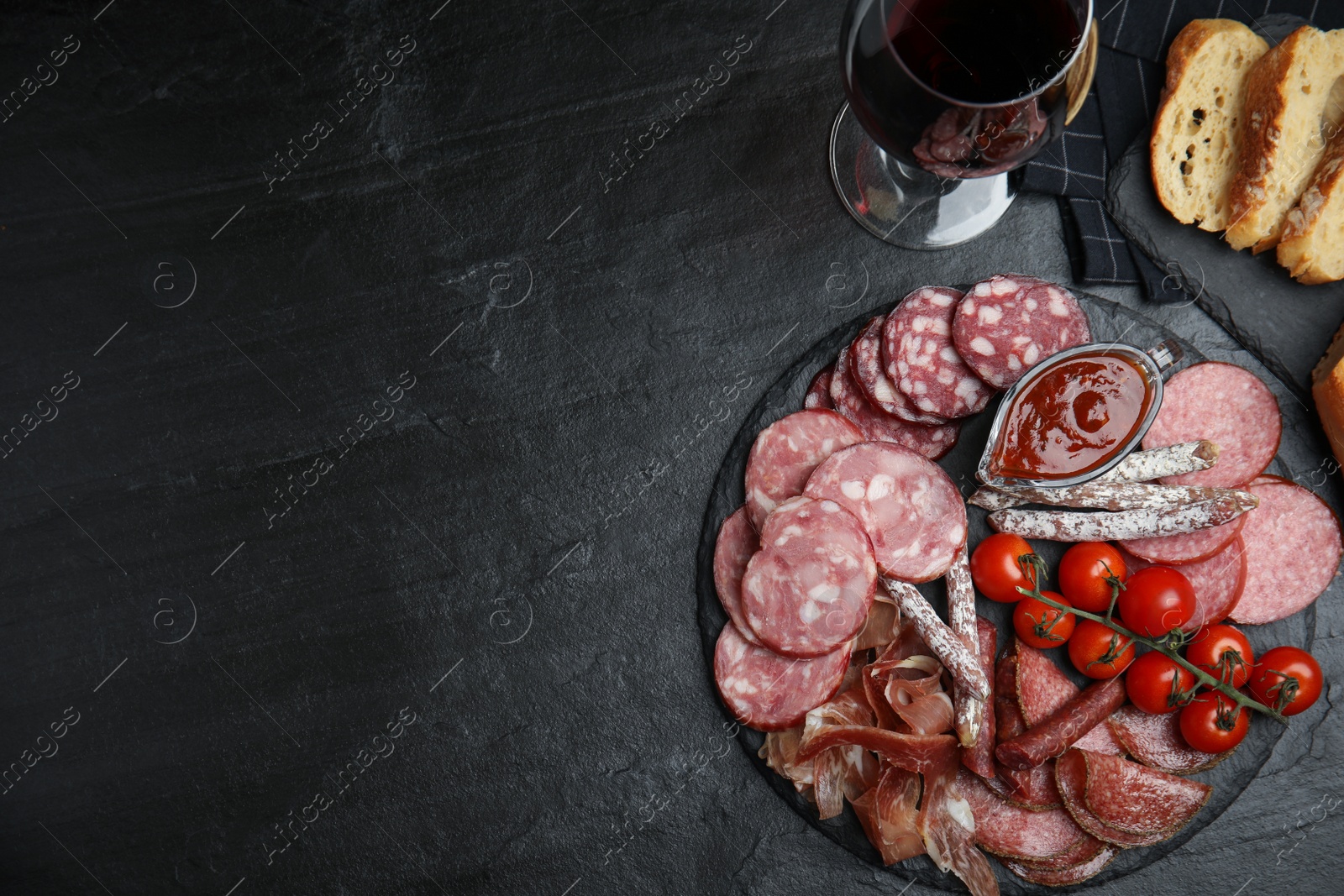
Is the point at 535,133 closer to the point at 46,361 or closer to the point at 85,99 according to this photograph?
the point at 85,99

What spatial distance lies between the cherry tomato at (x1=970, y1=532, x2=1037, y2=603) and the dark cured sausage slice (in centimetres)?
23

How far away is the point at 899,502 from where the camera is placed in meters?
1.75

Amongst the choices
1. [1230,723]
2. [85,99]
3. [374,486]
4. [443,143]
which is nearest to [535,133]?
[443,143]

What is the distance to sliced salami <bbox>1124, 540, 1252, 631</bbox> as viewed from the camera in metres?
1.76

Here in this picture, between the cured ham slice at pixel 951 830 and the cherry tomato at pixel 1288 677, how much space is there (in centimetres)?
65

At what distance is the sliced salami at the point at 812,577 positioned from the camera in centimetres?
168

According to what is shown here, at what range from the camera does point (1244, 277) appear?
6.17 feet

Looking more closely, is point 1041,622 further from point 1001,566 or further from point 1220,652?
point 1220,652

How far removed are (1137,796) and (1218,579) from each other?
0.48m

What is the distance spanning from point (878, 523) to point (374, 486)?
1148 millimetres

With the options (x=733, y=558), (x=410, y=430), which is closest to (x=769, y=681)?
(x=733, y=558)

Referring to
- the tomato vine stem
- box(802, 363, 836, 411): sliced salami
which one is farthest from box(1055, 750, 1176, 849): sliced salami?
box(802, 363, 836, 411): sliced salami

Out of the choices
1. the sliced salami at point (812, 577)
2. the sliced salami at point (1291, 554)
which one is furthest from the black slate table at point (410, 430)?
the sliced salami at point (812, 577)

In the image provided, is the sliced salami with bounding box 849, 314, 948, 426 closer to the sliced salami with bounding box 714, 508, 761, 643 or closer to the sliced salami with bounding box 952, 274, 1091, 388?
the sliced salami with bounding box 952, 274, 1091, 388
